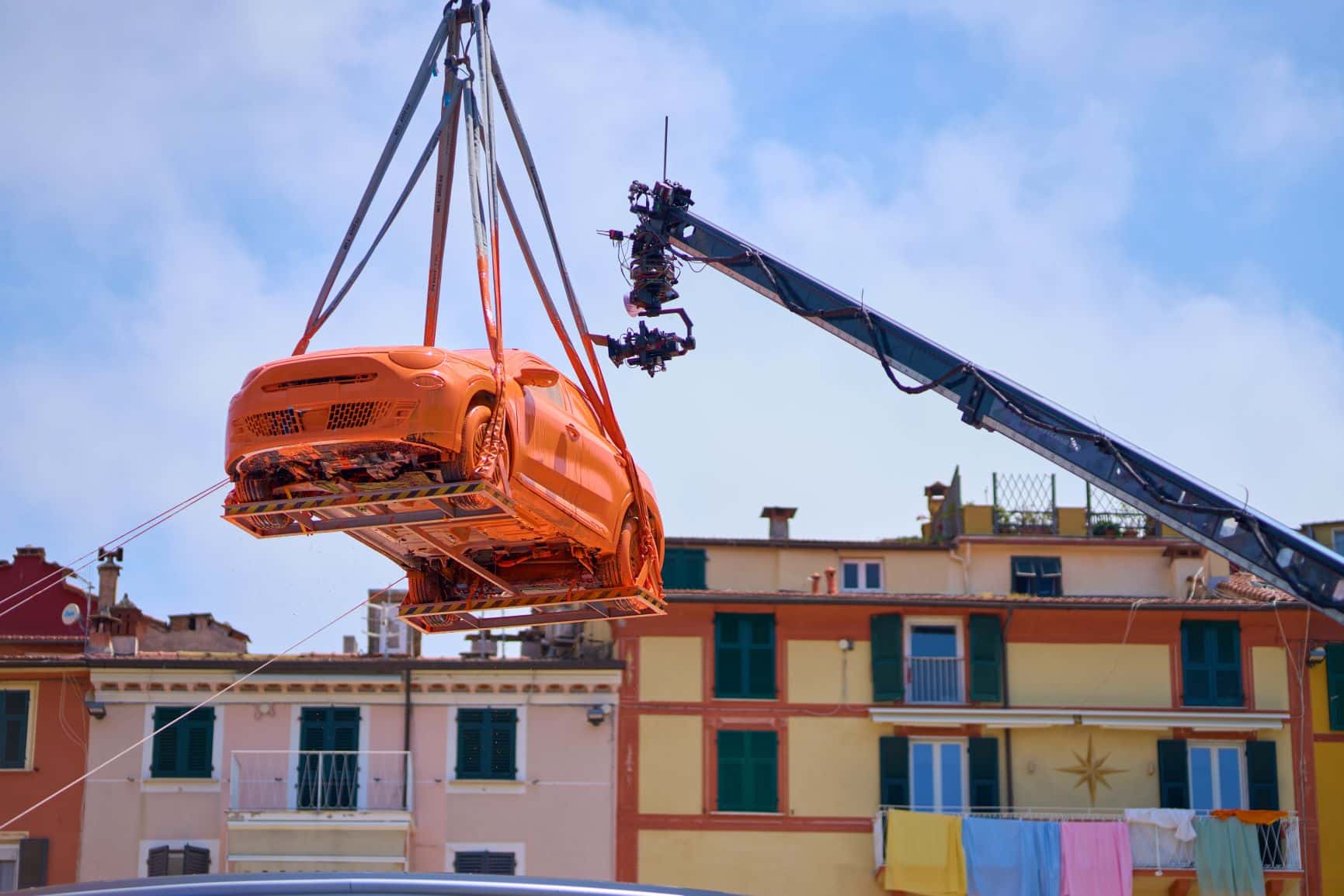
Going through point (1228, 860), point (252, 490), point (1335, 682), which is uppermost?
point (1335, 682)

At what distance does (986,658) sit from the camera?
126ft

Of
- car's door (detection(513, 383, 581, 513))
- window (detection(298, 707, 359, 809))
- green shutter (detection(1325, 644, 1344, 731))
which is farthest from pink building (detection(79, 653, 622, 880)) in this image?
car's door (detection(513, 383, 581, 513))

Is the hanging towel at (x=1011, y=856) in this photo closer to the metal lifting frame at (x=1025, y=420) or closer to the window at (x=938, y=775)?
the window at (x=938, y=775)

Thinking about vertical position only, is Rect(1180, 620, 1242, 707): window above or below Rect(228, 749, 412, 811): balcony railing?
above

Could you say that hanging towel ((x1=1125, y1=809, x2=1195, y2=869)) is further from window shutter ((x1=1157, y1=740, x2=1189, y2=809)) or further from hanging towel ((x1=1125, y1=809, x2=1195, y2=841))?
Answer: window shutter ((x1=1157, y1=740, x2=1189, y2=809))

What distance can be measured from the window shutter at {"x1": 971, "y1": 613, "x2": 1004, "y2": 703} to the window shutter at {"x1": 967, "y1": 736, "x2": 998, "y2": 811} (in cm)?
85

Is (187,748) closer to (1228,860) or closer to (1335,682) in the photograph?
(1228,860)

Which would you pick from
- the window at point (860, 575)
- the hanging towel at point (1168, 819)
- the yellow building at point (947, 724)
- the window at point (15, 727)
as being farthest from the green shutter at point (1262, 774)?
the window at point (15, 727)

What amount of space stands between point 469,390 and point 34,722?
86.2ft

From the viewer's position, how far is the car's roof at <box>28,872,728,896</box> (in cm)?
557

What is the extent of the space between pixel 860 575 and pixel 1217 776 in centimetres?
792

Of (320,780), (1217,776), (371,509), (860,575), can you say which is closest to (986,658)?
(860,575)

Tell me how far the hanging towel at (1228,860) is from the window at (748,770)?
7639mm

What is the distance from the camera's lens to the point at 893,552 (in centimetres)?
4138
